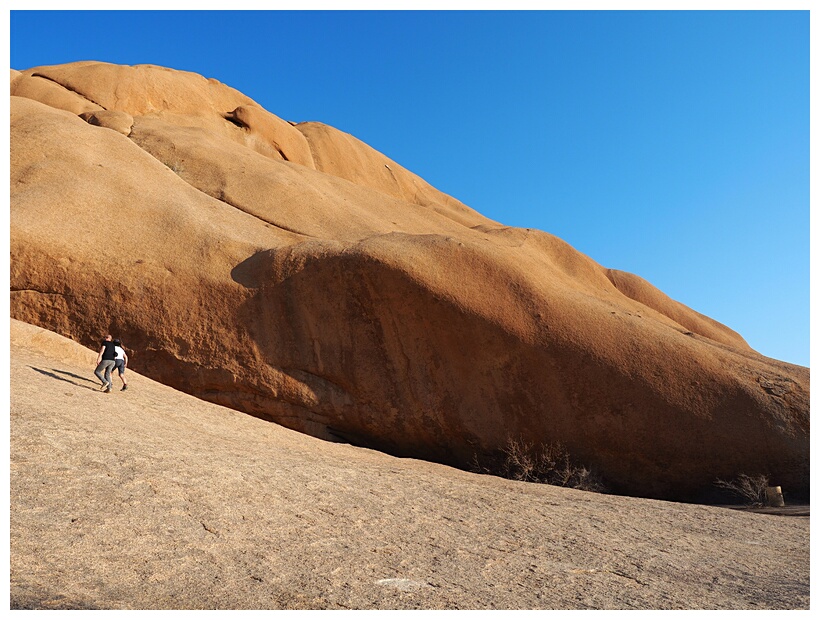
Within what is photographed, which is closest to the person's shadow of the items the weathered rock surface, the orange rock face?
the weathered rock surface

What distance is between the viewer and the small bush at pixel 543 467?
13180mm

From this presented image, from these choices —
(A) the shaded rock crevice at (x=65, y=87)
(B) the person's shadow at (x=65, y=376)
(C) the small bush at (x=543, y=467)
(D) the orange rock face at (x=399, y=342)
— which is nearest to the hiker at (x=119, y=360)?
(B) the person's shadow at (x=65, y=376)

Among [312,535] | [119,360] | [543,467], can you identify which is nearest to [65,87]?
[119,360]

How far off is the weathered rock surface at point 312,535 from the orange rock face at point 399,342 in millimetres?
3156

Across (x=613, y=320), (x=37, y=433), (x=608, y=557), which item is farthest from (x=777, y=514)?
(x=37, y=433)

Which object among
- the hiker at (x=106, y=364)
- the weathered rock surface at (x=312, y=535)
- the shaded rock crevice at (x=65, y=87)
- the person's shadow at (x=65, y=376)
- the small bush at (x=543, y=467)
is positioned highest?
the shaded rock crevice at (x=65, y=87)

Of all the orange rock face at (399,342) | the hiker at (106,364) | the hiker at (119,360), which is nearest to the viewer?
the hiker at (106,364)

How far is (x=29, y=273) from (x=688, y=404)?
14.1 m

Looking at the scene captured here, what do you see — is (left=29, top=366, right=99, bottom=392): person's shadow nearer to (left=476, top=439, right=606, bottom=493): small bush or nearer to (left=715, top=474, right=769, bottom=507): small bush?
(left=476, top=439, right=606, bottom=493): small bush

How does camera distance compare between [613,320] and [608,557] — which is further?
[613,320]

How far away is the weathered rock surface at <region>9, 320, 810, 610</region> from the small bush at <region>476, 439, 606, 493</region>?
2.77 m

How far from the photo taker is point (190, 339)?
14766 millimetres

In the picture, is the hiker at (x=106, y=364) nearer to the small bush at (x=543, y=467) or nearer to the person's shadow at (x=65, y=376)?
the person's shadow at (x=65, y=376)
